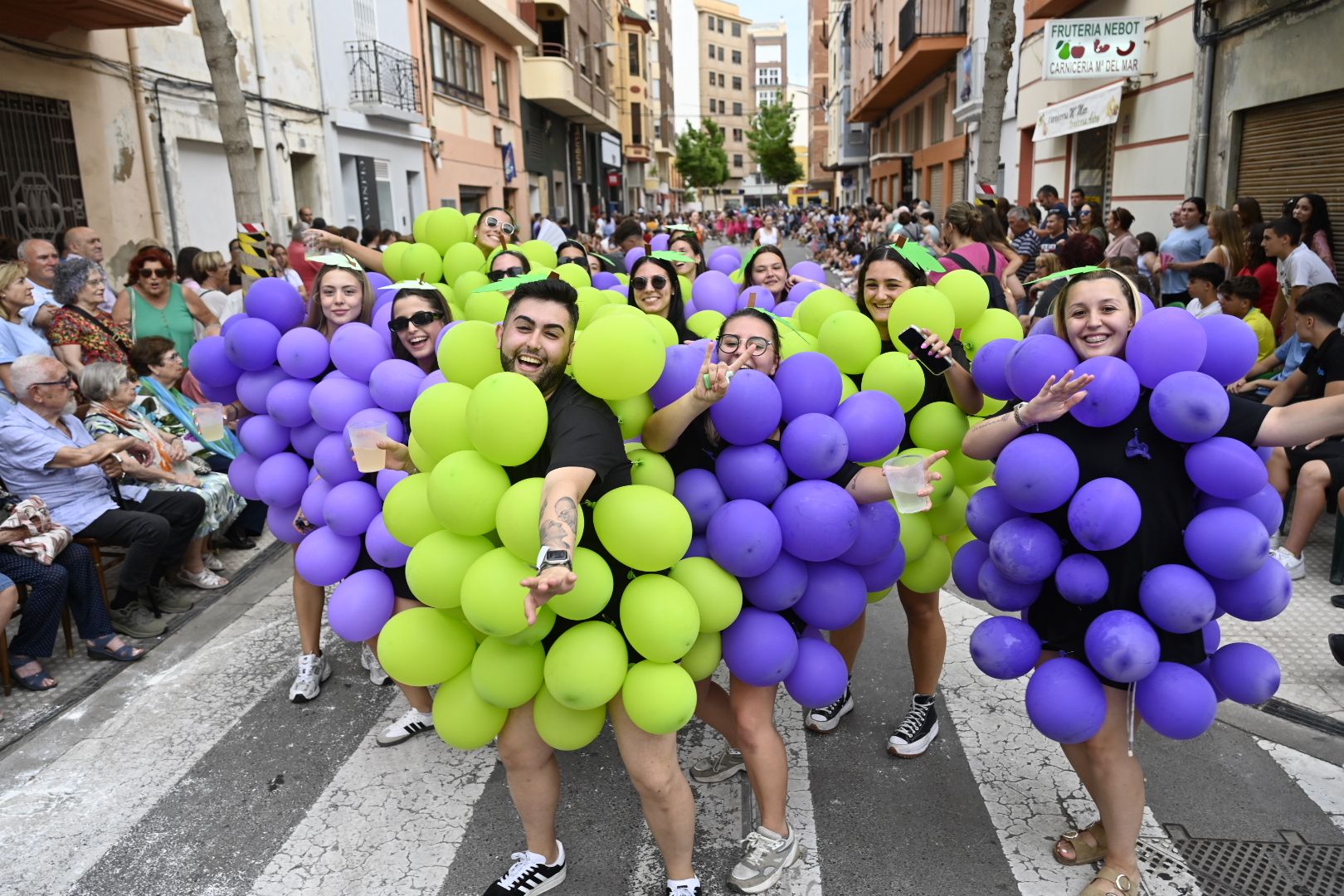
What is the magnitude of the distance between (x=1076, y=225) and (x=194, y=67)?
1109 centimetres

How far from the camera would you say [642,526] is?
2365 mm

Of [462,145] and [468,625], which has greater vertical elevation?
[462,145]

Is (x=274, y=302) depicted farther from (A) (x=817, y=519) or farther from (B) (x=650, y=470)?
(A) (x=817, y=519)

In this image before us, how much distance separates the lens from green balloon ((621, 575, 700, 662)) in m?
2.44

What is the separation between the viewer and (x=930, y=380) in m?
3.31

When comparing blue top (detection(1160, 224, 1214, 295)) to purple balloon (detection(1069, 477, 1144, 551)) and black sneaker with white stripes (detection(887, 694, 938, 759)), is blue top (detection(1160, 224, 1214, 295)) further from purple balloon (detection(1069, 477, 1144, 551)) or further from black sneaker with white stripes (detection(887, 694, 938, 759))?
purple balloon (detection(1069, 477, 1144, 551))

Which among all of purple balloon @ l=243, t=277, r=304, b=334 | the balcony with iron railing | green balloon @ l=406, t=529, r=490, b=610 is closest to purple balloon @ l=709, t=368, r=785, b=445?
green balloon @ l=406, t=529, r=490, b=610

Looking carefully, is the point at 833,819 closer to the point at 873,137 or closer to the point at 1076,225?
the point at 1076,225

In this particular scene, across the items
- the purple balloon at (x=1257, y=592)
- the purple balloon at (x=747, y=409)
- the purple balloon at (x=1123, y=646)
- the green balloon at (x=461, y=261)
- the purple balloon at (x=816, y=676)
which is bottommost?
the purple balloon at (x=816, y=676)

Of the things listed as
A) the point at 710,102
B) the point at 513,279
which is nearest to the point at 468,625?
the point at 513,279

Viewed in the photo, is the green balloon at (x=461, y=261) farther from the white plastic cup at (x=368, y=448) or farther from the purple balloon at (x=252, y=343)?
the white plastic cup at (x=368, y=448)

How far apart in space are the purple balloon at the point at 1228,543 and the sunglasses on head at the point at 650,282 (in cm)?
237

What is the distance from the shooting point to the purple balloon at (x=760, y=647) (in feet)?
8.91

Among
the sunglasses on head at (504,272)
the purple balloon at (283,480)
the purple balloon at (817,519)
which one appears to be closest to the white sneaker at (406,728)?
the purple balloon at (283,480)
